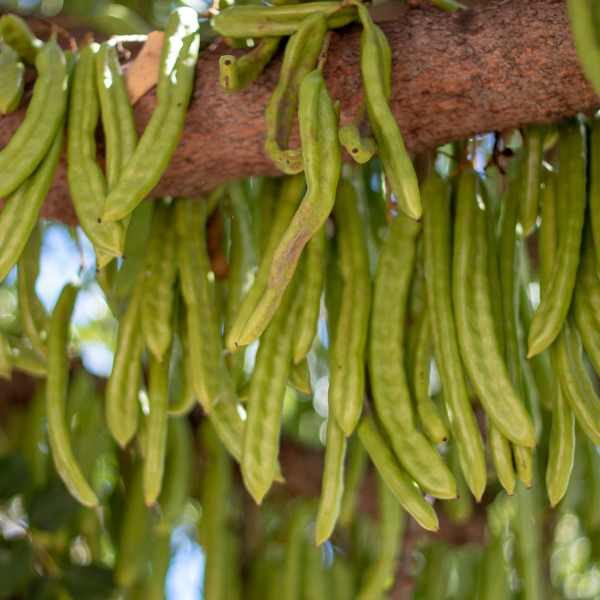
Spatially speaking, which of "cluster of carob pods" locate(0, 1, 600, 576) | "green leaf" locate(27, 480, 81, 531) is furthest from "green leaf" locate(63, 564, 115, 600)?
"cluster of carob pods" locate(0, 1, 600, 576)

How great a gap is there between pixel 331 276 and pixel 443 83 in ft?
1.08

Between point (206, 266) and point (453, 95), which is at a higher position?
point (453, 95)

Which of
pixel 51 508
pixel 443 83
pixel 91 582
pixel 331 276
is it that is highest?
pixel 443 83

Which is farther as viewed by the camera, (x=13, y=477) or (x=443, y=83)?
(x=13, y=477)

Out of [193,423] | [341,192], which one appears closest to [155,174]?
[341,192]

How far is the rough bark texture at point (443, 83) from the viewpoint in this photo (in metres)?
1.23

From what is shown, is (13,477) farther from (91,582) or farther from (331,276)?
(331,276)

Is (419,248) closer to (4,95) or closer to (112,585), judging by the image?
(4,95)

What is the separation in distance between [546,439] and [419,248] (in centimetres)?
55

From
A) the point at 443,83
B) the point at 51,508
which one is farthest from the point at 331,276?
the point at 51,508

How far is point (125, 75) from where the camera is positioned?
1.41 meters

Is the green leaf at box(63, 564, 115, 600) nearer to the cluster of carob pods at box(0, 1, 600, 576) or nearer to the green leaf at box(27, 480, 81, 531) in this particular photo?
the green leaf at box(27, 480, 81, 531)

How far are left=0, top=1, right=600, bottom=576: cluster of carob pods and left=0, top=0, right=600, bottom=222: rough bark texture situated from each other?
4 centimetres

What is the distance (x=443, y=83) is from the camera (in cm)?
128
